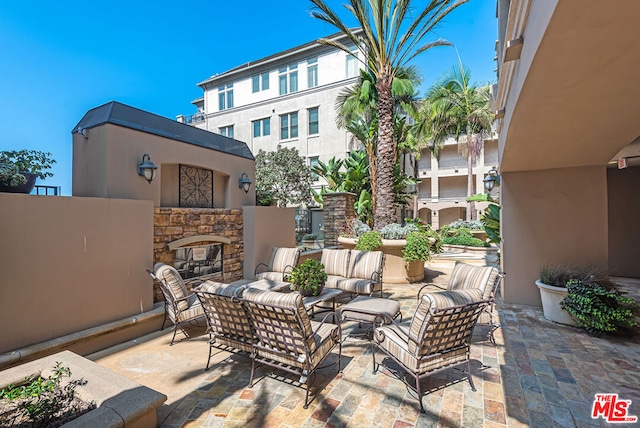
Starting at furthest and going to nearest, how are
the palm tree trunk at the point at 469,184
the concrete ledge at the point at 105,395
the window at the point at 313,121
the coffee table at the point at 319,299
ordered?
the palm tree trunk at the point at 469,184 < the window at the point at 313,121 < the coffee table at the point at 319,299 < the concrete ledge at the point at 105,395

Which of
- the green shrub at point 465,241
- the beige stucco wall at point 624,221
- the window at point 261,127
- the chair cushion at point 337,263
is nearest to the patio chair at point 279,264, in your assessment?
the chair cushion at point 337,263

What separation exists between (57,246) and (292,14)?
1698cm

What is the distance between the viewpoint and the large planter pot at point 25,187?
3.77 metres

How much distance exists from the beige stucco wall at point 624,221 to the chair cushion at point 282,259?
29.3ft

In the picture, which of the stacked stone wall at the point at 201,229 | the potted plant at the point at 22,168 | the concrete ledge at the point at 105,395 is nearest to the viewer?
the concrete ledge at the point at 105,395

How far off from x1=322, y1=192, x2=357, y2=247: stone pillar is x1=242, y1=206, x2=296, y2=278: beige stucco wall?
7.96 feet

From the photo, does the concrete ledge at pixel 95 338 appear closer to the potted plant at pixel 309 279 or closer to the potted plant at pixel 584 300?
the potted plant at pixel 309 279

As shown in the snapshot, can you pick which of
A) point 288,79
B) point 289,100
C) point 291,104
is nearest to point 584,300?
point 291,104

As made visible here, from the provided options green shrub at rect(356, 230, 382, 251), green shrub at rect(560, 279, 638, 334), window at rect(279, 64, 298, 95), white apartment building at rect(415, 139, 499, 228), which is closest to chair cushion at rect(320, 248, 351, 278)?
green shrub at rect(356, 230, 382, 251)

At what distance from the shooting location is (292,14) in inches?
642

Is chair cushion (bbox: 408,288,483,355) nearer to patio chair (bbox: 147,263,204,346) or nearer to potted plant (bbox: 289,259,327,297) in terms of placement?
potted plant (bbox: 289,259,327,297)

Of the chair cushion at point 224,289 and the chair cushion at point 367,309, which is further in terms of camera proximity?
the chair cushion at point 367,309

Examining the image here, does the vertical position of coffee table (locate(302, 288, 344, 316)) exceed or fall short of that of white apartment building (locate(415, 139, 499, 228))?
it falls short

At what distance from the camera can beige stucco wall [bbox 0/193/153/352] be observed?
3.68 metres
